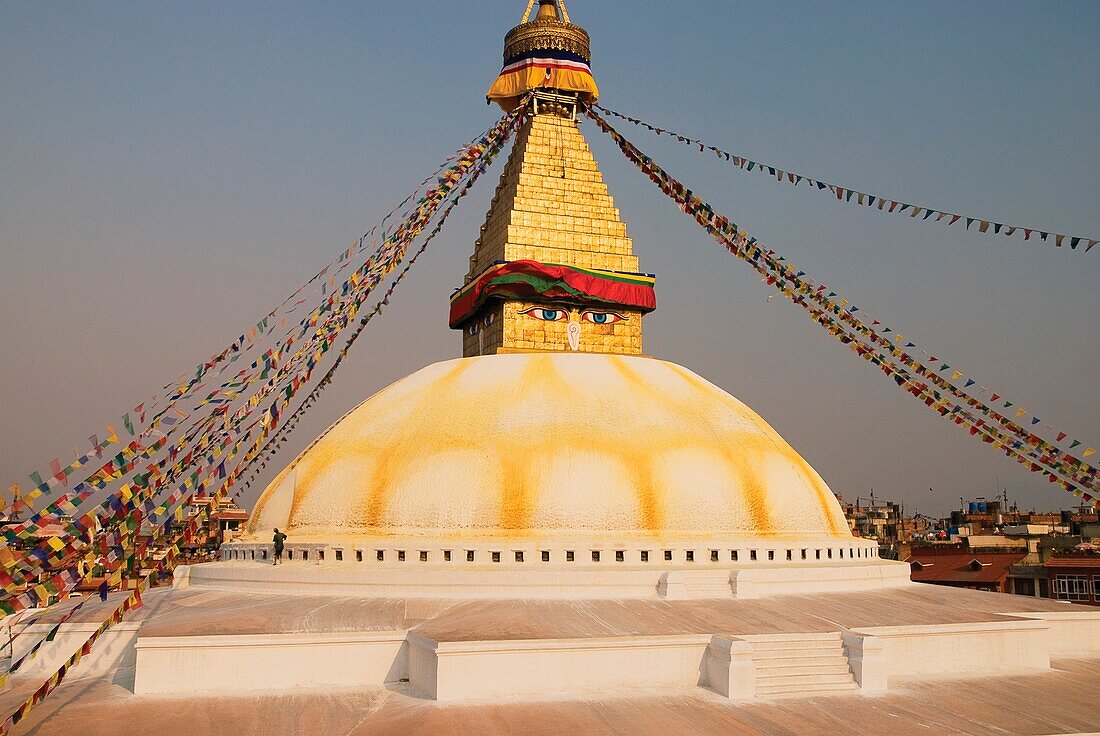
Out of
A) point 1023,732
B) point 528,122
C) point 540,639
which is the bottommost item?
point 1023,732

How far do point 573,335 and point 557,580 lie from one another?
18.9ft

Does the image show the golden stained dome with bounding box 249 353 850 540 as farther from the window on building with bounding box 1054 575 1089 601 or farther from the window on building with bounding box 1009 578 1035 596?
the window on building with bounding box 1009 578 1035 596

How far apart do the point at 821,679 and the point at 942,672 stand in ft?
6.48

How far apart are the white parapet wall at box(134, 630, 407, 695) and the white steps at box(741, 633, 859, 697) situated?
3981 mm

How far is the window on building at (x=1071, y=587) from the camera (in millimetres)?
25219

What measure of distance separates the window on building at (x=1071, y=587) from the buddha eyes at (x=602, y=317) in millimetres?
15549

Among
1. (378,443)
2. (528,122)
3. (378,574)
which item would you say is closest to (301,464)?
(378,443)

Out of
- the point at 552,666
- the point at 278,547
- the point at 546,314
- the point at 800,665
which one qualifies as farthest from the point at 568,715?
the point at 546,314

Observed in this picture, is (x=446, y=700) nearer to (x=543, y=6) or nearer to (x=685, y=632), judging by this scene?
(x=685, y=632)

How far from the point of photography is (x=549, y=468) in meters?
13.8

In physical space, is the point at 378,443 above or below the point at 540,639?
above

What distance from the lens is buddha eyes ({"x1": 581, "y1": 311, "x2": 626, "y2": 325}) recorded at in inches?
706

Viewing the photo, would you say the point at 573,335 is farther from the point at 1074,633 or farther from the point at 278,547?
the point at 1074,633

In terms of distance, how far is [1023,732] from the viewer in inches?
363
